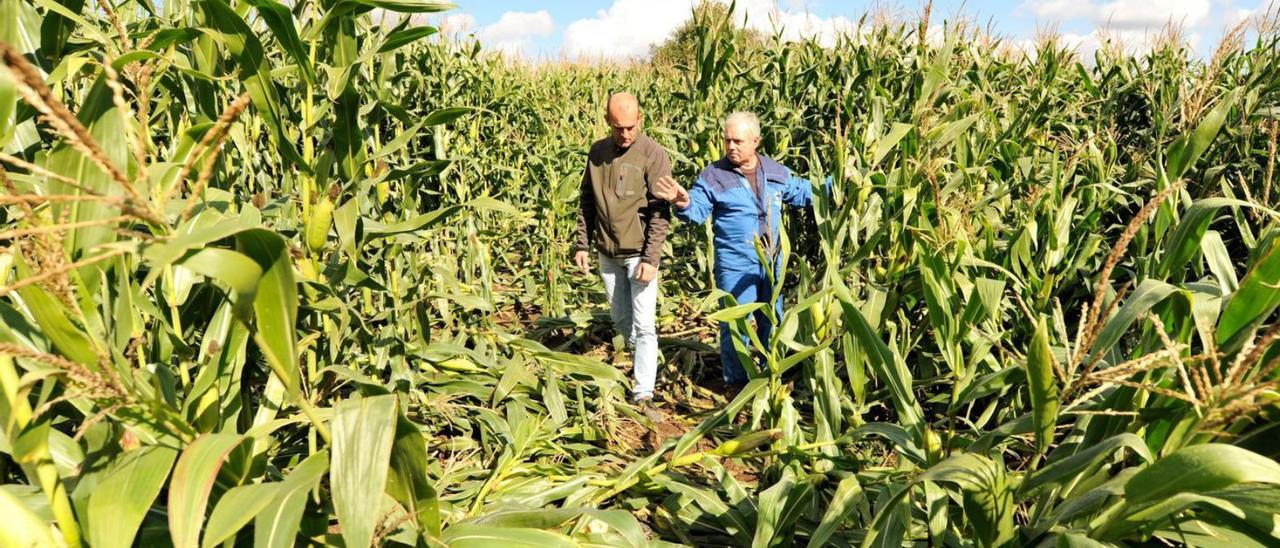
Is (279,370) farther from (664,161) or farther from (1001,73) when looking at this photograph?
(1001,73)

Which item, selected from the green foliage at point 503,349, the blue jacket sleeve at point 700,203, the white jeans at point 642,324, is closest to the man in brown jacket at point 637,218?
the white jeans at point 642,324

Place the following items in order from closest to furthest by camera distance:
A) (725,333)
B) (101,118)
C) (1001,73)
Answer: (101,118)
(725,333)
(1001,73)

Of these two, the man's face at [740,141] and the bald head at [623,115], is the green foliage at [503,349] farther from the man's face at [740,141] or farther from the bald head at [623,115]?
the bald head at [623,115]

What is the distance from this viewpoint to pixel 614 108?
3.57m

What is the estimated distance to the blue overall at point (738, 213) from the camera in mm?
3678

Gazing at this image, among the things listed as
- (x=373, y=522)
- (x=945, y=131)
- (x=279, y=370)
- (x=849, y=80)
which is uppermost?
(x=849, y=80)

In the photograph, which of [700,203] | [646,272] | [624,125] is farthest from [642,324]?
[624,125]

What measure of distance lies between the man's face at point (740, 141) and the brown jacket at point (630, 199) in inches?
14.0

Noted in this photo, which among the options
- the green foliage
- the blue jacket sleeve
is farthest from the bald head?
the green foliage

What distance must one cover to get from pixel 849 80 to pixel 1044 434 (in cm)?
380

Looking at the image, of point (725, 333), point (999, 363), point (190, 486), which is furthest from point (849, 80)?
point (190, 486)

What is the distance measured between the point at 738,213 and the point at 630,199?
0.54m

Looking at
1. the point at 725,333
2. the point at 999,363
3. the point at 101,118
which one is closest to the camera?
the point at 101,118

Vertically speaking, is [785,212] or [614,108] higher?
[614,108]
